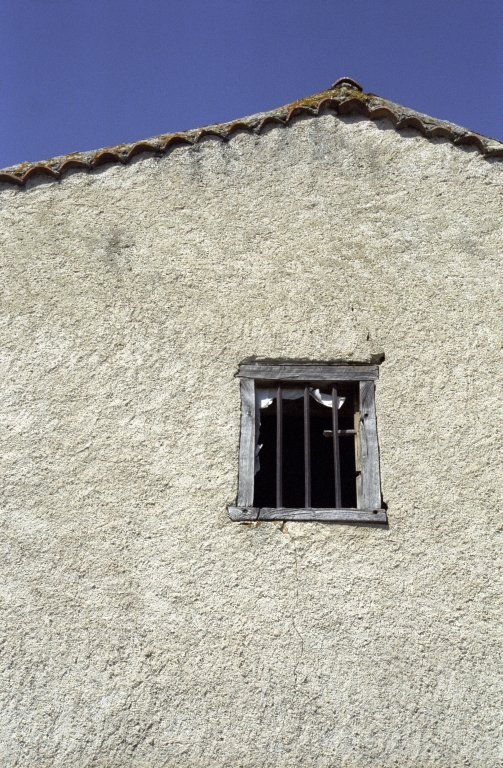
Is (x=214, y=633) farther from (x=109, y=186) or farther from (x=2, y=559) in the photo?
(x=109, y=186)

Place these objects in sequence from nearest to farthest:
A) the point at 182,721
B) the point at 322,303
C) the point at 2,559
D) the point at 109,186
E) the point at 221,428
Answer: the point at 182,721, the point at 2,559, the point at 221,428, the point at 322,303, the point at 109,186

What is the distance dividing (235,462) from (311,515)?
0.51 meters


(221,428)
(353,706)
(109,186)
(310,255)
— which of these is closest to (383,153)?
(310,255)

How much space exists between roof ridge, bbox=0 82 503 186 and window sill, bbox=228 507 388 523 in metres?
2.54

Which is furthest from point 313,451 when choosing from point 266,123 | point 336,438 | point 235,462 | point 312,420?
Answer: point 266,123

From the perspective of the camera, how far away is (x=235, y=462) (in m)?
4.52

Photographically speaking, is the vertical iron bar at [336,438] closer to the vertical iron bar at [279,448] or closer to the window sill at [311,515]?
the window sill at [311,515]

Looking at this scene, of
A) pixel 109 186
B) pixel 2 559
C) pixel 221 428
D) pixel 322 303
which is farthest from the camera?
pixel 109 186

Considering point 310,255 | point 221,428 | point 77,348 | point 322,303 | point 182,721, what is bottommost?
point 182,721

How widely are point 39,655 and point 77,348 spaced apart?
174cm

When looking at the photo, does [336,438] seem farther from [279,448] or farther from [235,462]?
[235,462]

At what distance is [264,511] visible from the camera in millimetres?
4375

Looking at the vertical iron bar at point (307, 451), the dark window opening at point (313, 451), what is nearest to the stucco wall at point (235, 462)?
the vertical iron bar at point (307, 451)

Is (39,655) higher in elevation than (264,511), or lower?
lower
